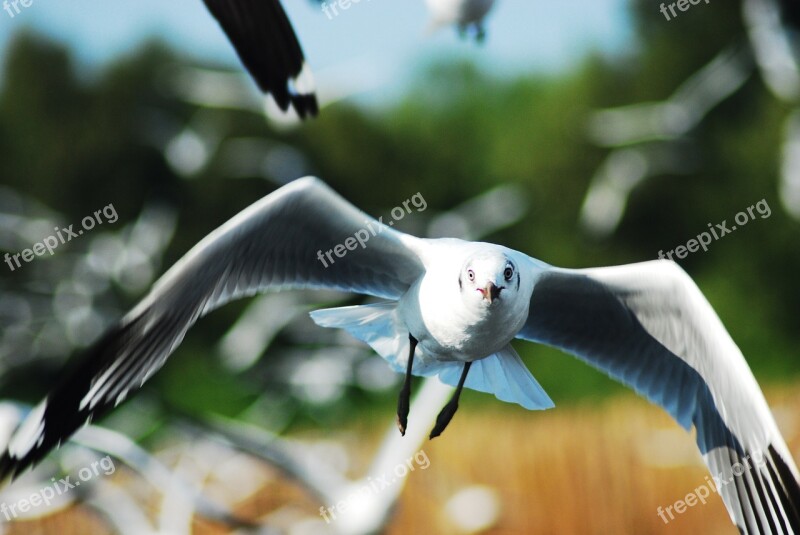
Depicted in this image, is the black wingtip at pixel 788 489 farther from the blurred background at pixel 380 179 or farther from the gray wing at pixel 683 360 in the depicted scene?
the blurred background at pixel 380 179

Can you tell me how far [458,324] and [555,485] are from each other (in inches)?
139

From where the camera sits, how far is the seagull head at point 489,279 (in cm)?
211

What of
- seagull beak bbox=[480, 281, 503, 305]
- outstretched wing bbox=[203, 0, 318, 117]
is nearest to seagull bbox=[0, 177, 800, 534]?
seagull beak bbox=[480, 281, 503, 305]

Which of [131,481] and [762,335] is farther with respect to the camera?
[762,335]

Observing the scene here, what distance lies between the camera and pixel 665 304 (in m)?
2.54

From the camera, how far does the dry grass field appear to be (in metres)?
5.25

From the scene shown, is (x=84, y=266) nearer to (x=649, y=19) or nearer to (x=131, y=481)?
(x=131, y=481)

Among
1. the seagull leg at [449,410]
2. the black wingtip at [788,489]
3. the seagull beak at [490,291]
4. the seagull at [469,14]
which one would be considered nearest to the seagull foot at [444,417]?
the seagull leg at [449,410]

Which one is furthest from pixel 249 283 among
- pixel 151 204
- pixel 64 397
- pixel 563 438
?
pixel 151 204

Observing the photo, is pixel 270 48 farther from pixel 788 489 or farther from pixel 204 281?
pixel 788 489

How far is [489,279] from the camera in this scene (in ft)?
6.91

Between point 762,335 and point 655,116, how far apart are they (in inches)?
133

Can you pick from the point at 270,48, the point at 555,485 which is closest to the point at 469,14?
the point at 270,48

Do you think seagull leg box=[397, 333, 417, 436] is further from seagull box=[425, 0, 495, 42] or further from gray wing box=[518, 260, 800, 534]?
seagull box=[425, 0, 495, 42]
